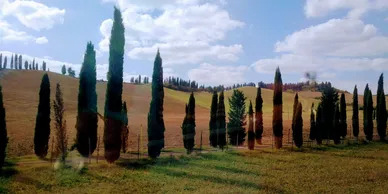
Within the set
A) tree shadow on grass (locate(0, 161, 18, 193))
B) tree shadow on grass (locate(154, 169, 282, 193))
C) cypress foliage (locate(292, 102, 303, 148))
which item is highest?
cypress foliage (locate(292, 102, 303, 148))

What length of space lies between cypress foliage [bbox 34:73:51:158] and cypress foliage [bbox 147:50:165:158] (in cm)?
934

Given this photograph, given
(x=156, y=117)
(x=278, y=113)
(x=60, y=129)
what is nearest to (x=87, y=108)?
(x=60, y=129)

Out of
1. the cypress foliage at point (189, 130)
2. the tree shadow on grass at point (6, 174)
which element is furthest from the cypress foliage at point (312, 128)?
the tree shadow on grass at point (6, 174)

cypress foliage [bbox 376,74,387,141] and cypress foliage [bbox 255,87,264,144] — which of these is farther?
cypress foliage [bbox 376,74,387,141]

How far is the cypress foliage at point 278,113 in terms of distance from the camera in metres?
51.5

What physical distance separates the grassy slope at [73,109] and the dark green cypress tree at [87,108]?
34.1 feet

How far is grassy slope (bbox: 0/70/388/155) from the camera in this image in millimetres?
54528

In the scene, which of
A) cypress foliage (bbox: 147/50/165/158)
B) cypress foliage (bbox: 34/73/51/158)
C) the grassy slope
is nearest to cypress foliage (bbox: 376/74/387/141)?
the grassy slope

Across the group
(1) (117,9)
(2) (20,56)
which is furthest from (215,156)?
(2) (20,56)

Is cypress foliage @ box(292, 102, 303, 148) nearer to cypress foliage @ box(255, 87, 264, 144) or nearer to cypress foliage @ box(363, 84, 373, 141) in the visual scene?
cypress foliage @ box(255, 87, 264, 144)

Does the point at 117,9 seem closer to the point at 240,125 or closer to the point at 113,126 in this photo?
the point at 113,126

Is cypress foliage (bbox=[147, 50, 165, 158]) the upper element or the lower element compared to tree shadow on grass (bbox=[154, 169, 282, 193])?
upper

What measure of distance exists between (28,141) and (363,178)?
120 ft

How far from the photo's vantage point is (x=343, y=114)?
6150 cm
